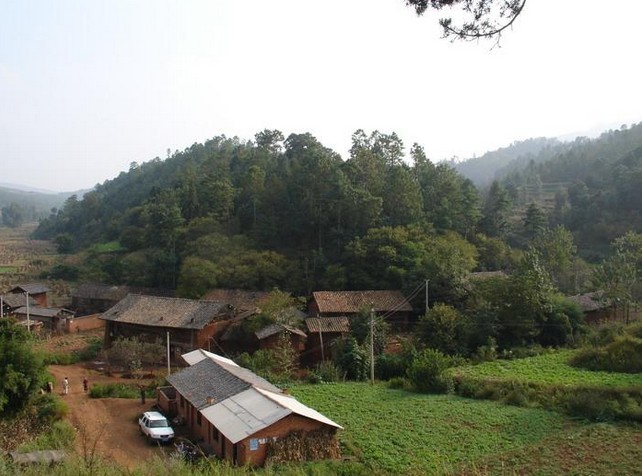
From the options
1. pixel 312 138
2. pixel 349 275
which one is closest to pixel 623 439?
pixel 349 275

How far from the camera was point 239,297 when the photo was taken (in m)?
34.3

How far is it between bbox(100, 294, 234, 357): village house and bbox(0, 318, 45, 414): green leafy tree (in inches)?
397

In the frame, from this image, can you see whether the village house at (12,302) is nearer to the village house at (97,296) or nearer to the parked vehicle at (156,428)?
the village house at (97,296)

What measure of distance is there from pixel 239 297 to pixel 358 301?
7382 mm

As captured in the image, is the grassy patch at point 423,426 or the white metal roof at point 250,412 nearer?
the white metal roof at point 250,412

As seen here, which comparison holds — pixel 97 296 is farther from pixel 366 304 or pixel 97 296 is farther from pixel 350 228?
pixel 366 304

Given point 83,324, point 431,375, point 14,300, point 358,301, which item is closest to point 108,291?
point 83,324

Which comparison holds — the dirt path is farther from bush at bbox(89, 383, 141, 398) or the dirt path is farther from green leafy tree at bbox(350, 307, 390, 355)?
green leafy tree at bbox(350, 307, 390, 355)

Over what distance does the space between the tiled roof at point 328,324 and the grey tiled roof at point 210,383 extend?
23.1 ft

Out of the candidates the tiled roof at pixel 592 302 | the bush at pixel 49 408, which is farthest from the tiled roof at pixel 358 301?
the bush at pixel 49 408

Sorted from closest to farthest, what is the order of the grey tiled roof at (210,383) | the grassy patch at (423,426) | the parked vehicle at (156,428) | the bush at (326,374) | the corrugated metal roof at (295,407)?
the grassy patch at (423,426) → the corrugated metal roof at (295,407) → the parked vehicle at (156,428) → the grey tiled roof at (210,383) → the bush at (326,374)

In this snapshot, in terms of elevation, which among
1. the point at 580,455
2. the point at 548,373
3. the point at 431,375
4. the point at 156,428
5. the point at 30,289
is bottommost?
the point at 580,455

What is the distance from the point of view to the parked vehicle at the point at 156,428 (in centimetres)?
1766

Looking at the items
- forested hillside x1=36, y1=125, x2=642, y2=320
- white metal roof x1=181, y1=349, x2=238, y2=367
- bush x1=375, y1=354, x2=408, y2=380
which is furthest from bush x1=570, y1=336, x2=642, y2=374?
white metal roof x1=181, y1=349, x2=238, y2=367
